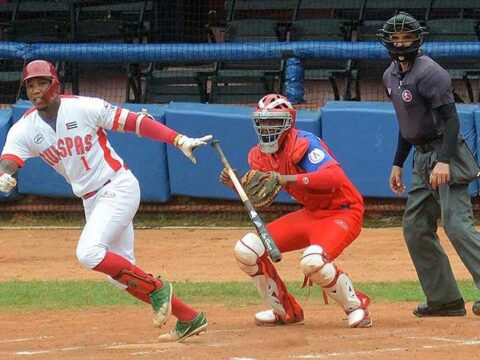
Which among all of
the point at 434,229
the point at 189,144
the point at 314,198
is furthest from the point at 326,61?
the point at 189,144

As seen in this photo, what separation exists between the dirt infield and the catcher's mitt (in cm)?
76

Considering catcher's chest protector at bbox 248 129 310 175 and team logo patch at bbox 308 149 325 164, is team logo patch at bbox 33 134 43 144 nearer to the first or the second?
catcher's chest protector at bbox 248 129 310 175

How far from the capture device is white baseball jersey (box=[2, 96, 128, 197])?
6.49 meters

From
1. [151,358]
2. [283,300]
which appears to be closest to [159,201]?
[283,300]

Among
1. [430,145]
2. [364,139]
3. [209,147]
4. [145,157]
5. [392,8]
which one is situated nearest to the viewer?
[430,145]

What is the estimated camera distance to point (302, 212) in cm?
693

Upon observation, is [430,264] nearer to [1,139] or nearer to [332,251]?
[332,251]

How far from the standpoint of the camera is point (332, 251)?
6625 millimetres

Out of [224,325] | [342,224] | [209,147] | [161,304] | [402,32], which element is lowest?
[224,325]

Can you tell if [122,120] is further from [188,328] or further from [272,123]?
[188,328]

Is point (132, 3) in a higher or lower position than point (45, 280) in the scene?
higher

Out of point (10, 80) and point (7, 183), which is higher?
point (7, 183)

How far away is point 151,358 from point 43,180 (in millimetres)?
6145

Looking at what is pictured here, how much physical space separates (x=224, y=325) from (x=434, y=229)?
1.38 meters
